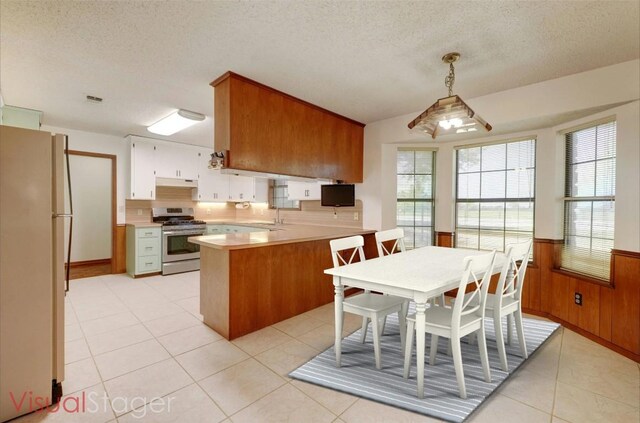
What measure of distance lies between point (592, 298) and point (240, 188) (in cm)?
590

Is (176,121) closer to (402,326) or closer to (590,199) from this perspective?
(402,326)

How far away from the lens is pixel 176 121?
4.16m

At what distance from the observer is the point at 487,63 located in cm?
265

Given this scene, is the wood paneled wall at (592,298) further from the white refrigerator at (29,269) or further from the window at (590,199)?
the white refrigerator at (29,269)

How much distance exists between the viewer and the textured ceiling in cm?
195

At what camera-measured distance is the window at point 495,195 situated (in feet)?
12.2

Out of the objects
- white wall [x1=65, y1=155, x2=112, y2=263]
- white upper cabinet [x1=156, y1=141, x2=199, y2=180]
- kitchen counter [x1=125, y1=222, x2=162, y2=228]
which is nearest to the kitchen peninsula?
kitchen counter [x1=125, y1=222, x2=162, y2=228]

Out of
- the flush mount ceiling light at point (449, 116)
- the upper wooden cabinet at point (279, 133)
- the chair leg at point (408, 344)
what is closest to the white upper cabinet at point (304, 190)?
the upper wooden cabinet at point (279, 133)

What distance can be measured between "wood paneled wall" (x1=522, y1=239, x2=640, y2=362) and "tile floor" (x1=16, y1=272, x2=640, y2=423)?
0.14 metres

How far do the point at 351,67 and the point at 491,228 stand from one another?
280 centimetres

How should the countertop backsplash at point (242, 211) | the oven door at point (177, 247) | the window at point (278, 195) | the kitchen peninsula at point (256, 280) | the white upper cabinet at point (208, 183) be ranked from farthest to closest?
the window at point (278, 195) < the white upper cabinet at point (208, 183) < the oven door at point (177, 247) < the countertop backsplash at point (242, 211) < the kitchen peninsula at point (256, 280)

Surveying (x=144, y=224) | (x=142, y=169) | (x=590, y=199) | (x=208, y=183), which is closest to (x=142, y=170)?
(x=142, y=169)

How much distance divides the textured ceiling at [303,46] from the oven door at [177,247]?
8.38ft

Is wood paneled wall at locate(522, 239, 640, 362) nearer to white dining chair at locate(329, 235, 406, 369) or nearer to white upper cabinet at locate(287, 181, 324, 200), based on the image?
white dining chair at locate(329, 235, 406, 369)
